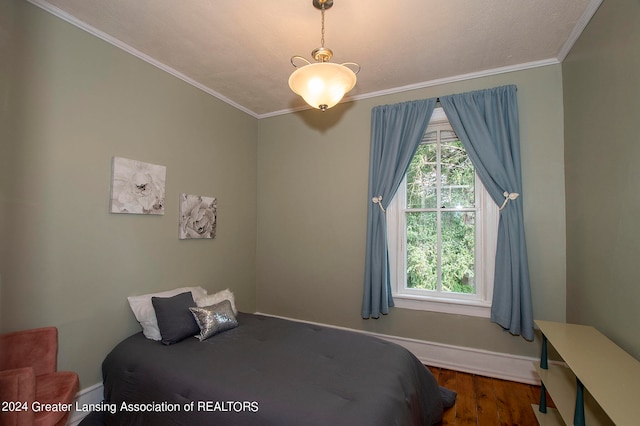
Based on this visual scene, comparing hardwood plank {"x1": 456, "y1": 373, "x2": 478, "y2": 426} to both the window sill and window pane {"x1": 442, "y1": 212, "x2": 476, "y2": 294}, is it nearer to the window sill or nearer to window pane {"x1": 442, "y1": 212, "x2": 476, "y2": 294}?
the window sill

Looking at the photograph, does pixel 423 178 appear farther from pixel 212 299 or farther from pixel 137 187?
pixel 137 187

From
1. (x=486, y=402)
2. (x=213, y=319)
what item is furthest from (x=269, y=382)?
(x=486, y=402)

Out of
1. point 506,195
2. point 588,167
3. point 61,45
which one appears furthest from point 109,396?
point 588,167

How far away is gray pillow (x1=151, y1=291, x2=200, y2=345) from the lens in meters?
2.21

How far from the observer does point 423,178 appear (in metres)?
3.09

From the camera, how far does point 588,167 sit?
209cm

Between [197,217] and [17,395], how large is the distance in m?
1.85

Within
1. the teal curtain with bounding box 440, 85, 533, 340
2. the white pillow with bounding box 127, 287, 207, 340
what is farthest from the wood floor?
the white pillow with bounding box 127, 287, 207, 340

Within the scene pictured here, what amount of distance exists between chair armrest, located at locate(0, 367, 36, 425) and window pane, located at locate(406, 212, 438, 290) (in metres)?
2.93

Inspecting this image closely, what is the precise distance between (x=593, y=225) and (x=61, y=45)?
155 inches

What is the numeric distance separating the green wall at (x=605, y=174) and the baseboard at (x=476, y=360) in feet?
1.97

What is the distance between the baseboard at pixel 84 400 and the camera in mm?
2023

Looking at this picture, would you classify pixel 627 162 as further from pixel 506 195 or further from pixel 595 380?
pixel 595 380

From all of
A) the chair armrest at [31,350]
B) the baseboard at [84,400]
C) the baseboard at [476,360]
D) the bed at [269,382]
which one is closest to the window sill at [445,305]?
the baseboard at [476,360]
